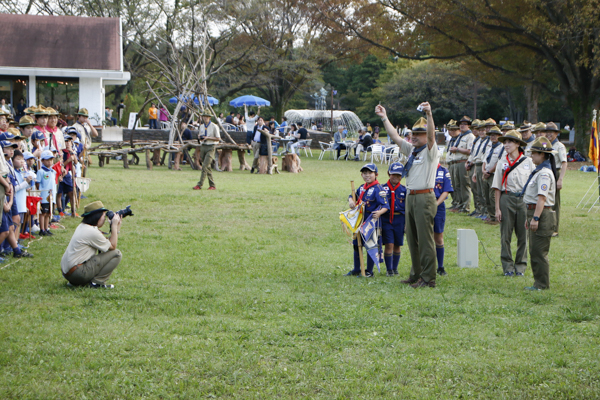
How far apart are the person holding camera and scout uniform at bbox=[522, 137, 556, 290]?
5.10 meters

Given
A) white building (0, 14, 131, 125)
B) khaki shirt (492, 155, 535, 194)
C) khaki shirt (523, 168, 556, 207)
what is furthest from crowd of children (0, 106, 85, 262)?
white building (0, 14, 131, 125)

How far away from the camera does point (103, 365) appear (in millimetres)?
4969

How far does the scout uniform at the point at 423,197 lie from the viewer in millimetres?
7441

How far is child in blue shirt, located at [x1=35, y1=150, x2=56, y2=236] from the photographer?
34.9ft

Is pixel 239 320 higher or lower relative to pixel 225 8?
lower

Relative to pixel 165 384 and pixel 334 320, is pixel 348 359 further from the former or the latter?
pixel 165 384

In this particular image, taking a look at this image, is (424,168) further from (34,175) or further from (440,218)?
(34,175)

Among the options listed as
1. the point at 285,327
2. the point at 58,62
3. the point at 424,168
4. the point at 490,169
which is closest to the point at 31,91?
the point at 58,62

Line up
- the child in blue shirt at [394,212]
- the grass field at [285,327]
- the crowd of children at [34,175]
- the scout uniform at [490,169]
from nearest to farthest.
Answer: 1. the grass field at [285,327]
2. the child in blue shirt at [394,212]
3. the crowd of children at [34,175]
4. the scout uniform at [490,169]

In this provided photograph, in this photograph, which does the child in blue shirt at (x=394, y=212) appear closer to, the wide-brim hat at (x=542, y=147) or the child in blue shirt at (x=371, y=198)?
the child in blue shirt at (x=371, y=198)

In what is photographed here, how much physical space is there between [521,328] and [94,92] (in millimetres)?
30458

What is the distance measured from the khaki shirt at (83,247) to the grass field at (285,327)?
0.34m

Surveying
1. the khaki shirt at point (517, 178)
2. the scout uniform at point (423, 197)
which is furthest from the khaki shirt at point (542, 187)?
the scout uniform at point (423, 197)

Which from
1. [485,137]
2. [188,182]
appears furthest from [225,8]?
[485,137]
